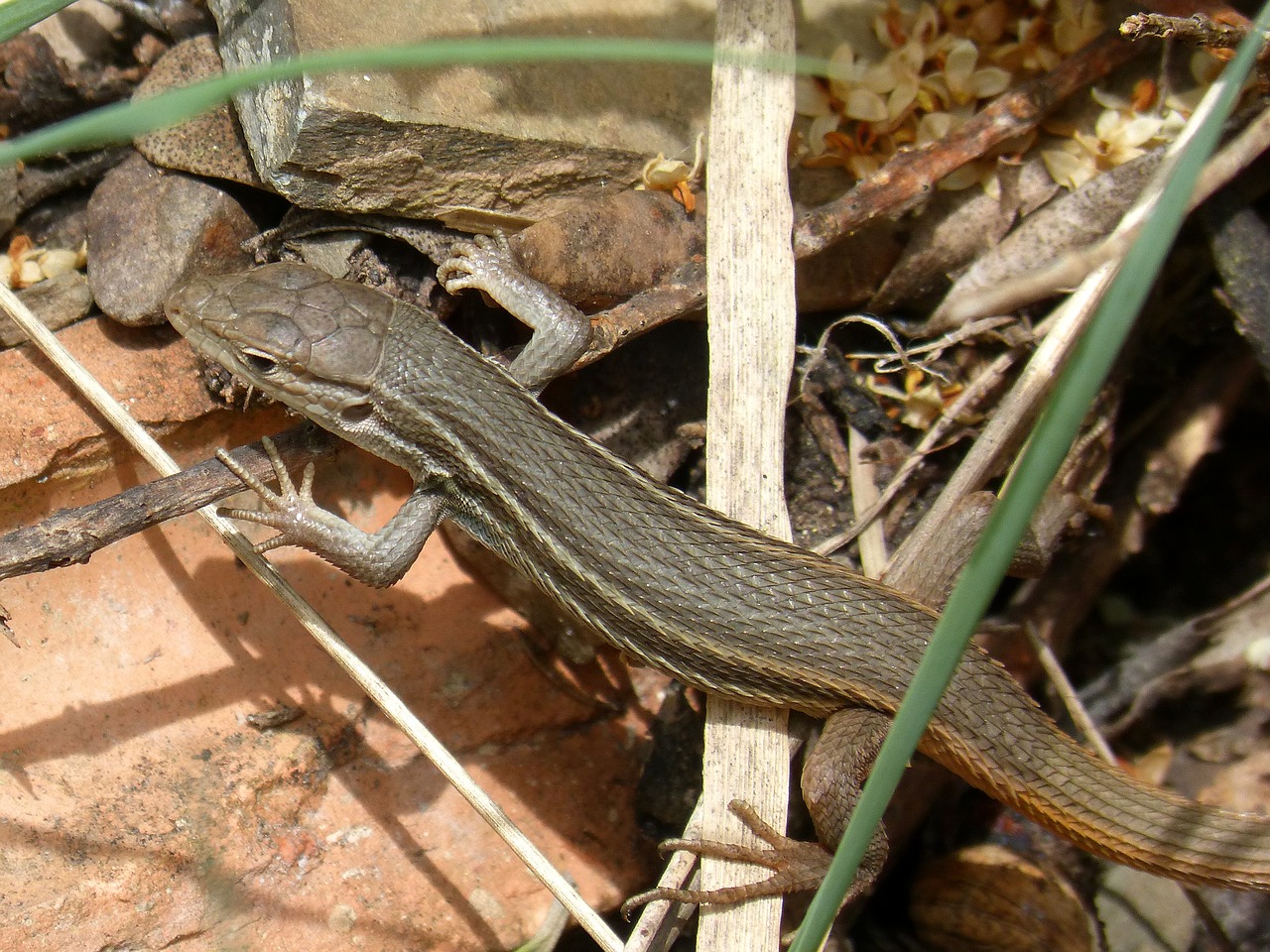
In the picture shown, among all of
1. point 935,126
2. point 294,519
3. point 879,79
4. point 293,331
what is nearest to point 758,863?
point 294,519

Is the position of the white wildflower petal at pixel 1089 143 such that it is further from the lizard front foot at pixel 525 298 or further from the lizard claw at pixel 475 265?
the lizard claw at pixel 475 265

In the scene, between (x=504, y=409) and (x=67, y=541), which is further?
(x=504, y=409)

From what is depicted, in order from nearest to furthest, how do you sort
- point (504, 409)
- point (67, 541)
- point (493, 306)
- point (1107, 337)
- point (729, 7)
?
point (1107, 337), point (67, 541), point (504, 409), point (729, 7), point (493, 306)

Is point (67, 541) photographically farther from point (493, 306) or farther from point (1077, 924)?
point (1077, 924)

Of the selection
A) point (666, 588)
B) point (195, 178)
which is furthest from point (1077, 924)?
point (195, 178)

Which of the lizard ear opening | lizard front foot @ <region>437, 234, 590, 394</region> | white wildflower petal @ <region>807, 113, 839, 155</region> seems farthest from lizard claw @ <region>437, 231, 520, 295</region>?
white wildflower petal @ <region>807, 113, 839, 155</region>

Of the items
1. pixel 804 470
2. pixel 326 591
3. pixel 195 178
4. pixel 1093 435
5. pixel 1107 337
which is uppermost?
pixel 1107 337

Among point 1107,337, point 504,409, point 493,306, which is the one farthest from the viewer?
point 493,306
